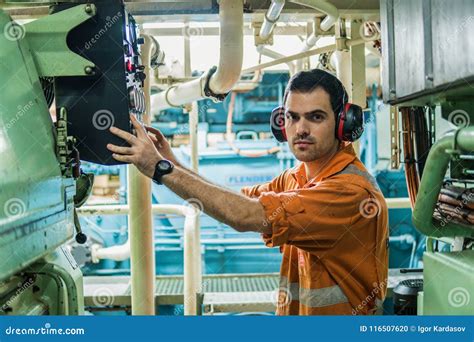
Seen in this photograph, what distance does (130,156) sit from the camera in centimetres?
148

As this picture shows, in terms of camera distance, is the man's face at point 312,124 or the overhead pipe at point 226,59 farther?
the overhead pipe at point 226,59

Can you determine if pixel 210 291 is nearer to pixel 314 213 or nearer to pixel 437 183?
pixel 314 213

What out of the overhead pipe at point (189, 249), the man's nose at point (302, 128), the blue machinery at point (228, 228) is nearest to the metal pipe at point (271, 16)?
the man's nose at point (302, 128)

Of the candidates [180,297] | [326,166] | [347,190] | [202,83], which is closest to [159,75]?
[202,83]

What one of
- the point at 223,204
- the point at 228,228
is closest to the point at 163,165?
the point at 223,204

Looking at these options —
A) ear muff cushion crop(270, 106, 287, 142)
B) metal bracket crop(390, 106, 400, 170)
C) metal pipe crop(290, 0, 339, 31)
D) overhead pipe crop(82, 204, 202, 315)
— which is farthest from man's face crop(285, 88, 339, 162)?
overhead pipe crop(82, 204, 202, 315)

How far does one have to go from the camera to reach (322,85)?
1900 mm

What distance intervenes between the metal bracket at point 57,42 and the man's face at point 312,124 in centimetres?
82

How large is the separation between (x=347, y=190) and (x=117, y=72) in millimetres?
857

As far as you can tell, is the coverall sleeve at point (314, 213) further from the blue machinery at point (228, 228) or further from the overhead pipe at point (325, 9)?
the blue machinery at point (228, 228)

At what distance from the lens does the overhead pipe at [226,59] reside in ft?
7.34

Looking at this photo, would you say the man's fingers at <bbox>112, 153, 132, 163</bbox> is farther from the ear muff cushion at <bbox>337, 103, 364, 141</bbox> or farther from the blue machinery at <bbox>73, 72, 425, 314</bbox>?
the blue machinery at <bbox>73, 72, 425, 314</bbox>

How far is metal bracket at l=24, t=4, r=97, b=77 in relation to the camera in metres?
1.41

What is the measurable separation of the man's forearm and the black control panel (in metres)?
0.23
